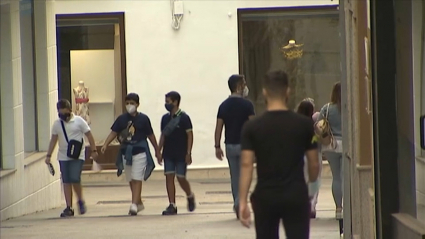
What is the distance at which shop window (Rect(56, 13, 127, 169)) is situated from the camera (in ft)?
64.8

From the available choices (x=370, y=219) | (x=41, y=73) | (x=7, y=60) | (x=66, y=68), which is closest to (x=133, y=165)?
(x=7, y=60)

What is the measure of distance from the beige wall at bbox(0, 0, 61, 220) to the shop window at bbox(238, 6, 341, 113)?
4820mm

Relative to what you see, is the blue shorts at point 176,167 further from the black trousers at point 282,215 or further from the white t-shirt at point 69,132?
the black trousers at point 282,215

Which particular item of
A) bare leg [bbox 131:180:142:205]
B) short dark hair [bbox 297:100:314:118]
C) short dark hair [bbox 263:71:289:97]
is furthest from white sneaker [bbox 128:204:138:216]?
short dark hair [bbox 263:71:289:97]

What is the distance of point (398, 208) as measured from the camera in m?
7.96

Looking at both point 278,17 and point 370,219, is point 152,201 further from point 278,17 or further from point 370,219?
point 370,219

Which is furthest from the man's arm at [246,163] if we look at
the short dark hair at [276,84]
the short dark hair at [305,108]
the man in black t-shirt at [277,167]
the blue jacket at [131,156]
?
the blue jacket at [131,156]

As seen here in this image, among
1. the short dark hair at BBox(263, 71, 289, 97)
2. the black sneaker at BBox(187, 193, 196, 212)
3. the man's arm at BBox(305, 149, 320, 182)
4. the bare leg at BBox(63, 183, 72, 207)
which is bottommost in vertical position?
the black sneaker at BBox(187, 193, 196, 212)

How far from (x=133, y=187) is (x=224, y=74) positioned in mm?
6215

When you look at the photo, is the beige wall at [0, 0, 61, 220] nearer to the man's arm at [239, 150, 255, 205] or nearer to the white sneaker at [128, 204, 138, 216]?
the white sneaker at [128, 204, 138, 216]

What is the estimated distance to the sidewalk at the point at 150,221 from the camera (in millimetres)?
11289

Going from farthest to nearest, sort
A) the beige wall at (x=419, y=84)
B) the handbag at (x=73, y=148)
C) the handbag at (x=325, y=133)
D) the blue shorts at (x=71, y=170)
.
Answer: the blue shorts at (x=71, y=170) < the handbag at (x=73, y=148) < the handbag at (x=325, y=133) < the beige wall at (x=419, y=84)

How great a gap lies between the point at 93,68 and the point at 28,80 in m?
3.82

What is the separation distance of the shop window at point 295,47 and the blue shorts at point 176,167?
20.8 ft
